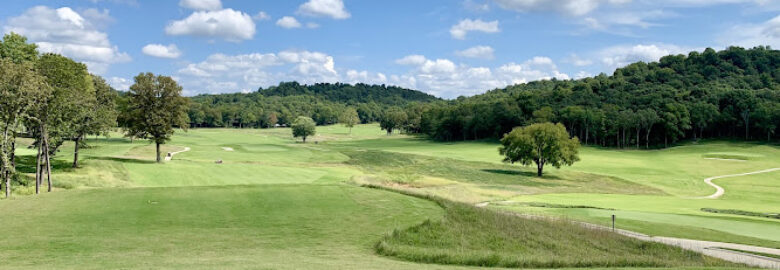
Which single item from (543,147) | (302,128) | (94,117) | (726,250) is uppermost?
(94,117)

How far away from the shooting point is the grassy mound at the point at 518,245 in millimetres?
15359

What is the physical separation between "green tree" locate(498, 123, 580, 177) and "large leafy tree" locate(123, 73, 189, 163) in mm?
44087

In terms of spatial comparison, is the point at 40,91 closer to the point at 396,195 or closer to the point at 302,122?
the point at 396,195

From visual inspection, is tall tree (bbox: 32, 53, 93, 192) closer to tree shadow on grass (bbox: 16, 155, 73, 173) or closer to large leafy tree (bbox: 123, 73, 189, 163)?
tree shadow on grass (bbox: 16, 155, 73, 173)

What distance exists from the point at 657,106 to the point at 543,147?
216 feet

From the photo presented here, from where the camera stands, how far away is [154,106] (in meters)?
50.7

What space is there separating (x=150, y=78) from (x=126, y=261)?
4243 cm

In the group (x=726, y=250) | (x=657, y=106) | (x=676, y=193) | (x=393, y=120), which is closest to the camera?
(x=726, y=250)

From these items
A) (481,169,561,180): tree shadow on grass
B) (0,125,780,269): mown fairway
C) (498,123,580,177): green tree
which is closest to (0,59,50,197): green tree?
(0,125,780,269): mown fairway

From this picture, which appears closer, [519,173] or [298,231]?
[298,231]

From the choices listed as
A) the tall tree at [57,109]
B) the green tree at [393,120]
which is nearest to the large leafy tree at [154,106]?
the tall tree at [57,109]

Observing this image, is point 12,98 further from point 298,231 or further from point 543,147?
point 543,147

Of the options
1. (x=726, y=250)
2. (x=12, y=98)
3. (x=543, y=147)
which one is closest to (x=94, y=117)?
(x=12, y=98)

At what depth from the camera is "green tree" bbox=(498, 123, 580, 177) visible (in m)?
64.4
